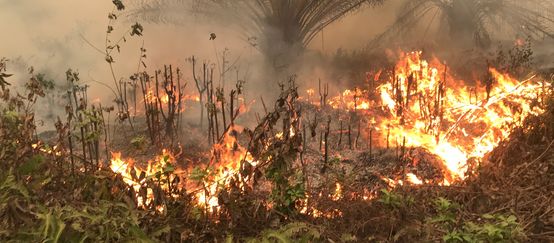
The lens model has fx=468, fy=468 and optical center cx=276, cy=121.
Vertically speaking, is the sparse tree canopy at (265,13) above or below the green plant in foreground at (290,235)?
above

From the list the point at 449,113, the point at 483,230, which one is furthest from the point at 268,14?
the point at 483,230

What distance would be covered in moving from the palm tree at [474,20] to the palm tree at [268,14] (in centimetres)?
160

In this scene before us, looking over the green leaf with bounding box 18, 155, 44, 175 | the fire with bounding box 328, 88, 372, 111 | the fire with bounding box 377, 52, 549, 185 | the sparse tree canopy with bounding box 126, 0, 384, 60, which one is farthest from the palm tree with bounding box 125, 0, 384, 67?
the green leaf with bounding box 18, 155, 44, 175

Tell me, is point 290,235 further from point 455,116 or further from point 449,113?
point 455,116

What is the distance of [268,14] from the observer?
995cm

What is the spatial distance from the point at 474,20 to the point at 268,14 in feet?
16.0

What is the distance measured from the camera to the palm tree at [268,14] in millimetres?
9656

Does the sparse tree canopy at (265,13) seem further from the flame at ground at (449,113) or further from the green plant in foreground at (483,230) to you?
the green plant in foreground at (483,230)

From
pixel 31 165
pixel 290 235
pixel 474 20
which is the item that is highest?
pixel 474 20

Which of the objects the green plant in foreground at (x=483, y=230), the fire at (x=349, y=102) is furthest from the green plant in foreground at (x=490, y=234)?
the fire at (x=349, y=102)

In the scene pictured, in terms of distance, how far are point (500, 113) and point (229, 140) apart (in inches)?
129

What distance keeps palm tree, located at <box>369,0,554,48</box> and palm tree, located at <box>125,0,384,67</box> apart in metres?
1.60

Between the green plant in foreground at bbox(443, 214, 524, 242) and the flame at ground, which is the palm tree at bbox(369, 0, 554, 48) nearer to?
the flame at ground

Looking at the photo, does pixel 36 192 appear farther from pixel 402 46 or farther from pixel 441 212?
pixel 402 46
